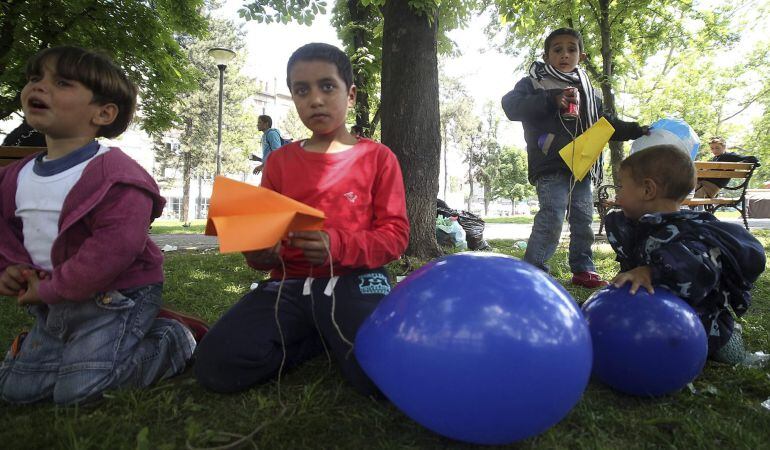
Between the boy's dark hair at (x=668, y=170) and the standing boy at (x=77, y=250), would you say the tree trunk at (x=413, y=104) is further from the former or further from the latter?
the standing boy at (x=77, y=250)

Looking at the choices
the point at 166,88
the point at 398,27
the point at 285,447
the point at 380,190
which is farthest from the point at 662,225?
the point at 166,88

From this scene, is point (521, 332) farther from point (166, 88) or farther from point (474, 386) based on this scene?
point (166, 88)

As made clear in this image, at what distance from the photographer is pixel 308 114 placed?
2066mm

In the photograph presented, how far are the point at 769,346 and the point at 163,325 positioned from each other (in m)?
3.20

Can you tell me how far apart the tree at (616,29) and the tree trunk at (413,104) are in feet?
15.7

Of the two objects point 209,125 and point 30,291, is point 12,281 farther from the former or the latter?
point 209,125

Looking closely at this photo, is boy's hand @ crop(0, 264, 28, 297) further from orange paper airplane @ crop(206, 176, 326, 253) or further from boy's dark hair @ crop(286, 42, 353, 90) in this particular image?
boy's dark hair @ crop(286, 42, 353, 90)

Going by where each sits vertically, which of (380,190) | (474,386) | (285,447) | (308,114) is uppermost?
(308,114)

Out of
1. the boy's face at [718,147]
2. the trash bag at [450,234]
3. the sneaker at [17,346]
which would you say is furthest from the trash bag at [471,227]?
the boy's face at [718,147]

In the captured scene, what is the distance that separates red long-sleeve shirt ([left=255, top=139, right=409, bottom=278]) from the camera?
2.07 m

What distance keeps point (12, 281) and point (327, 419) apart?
4.68 feet

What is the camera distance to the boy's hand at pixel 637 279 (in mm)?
1862

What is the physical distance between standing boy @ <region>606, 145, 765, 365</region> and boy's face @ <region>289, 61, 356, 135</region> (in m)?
1.49

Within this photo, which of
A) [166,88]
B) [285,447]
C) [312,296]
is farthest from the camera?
[166,88]
